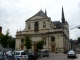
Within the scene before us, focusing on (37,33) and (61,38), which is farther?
(37,33)

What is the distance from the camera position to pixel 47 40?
57969mm

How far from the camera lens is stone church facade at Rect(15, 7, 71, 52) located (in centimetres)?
5588

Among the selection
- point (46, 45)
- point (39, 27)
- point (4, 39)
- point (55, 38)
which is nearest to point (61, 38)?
point (55, 38)

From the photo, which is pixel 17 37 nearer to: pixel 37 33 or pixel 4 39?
pixel 37 33

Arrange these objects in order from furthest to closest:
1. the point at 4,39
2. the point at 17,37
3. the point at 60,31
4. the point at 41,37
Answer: the point at 17,37
the point at 41,37
the point at 60,31
the point at 4,39

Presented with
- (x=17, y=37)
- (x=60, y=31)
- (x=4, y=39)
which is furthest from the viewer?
(x=17, y=37)

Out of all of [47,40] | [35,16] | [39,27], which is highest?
[35,16]

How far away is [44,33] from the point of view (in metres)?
58.9

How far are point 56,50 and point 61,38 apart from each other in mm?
4450

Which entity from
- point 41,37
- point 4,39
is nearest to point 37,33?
point 41,37

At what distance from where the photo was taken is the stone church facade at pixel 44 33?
55.9m

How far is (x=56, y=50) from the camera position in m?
55.5

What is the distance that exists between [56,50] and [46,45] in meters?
4.40

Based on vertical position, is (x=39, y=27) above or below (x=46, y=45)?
above
